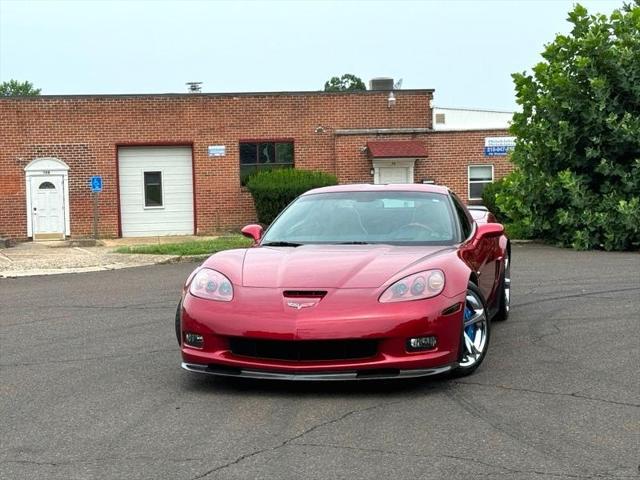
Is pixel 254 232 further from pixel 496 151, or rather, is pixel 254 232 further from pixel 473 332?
pixel 496 151

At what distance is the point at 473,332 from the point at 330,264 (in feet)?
3.76

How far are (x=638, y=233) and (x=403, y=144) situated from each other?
1026 centimetres

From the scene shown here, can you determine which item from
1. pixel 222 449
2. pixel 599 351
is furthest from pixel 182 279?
pixel 222 449

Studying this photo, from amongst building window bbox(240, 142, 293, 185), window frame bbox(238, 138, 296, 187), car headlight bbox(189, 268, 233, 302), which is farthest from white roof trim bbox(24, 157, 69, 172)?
car headlight bbox(189, 268, 233, 302)

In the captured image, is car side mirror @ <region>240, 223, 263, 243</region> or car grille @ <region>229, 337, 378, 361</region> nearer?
car grille @ <region>229, 337, 378, 361</region>

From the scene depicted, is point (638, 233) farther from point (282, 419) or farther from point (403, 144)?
point (282, 419)

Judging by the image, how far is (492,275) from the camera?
7531 millimetres

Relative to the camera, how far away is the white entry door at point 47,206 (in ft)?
83.1

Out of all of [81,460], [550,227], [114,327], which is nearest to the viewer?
[81,460]

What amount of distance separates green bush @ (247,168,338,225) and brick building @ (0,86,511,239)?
128 centimetres

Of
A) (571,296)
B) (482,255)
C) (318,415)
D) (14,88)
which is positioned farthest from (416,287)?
(14,88)

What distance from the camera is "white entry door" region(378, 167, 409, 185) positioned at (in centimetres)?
2664

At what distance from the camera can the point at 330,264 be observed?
5703mm

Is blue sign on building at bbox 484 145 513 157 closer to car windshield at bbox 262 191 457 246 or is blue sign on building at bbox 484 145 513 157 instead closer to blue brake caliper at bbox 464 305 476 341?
car windshield at bbox 262 191 457 246
